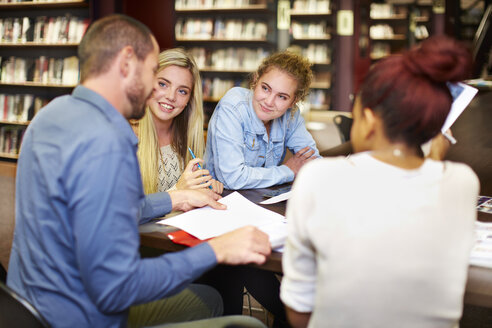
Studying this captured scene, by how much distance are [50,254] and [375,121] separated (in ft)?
2.45

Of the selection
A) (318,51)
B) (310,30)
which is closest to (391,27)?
(318,51)

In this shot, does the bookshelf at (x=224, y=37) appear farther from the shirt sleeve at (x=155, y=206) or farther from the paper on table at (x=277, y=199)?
the shirt sleeve at (x=155, y=206)

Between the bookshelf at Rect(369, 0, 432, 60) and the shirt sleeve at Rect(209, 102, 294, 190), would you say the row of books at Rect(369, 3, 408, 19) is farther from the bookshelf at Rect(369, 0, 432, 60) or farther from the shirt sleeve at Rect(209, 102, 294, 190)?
the shirt sleeve at Rect(209, 102, 294, 190)

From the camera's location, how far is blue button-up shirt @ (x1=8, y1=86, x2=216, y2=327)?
0.93 m

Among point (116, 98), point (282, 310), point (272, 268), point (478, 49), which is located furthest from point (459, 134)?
point (478, 49)

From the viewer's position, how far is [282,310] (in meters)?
1.94

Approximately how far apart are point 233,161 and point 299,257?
3.81ft

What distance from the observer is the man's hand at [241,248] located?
112 centimetres

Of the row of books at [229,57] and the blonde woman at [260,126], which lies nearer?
the blonde woman at [260,126]

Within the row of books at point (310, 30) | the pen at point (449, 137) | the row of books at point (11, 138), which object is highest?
the row of books at point (310, 30)

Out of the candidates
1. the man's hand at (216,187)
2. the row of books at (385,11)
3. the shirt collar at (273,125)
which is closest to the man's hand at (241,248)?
the man's hand at (216,187)

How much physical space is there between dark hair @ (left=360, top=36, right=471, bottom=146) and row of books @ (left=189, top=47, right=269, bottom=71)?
527 centimetres

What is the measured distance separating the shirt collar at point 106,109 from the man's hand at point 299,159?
120 cm

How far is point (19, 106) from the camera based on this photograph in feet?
17.6
